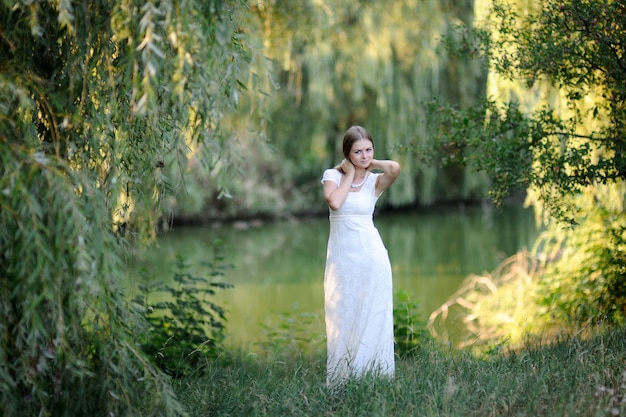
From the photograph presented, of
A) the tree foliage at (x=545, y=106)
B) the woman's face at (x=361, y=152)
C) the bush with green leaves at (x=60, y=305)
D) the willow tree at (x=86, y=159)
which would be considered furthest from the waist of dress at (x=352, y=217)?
the bush with green leaves at (x=60, y=305)

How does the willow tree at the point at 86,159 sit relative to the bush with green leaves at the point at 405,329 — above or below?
A: above

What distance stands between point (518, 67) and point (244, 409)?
121 inches

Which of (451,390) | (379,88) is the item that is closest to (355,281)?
(451,390)

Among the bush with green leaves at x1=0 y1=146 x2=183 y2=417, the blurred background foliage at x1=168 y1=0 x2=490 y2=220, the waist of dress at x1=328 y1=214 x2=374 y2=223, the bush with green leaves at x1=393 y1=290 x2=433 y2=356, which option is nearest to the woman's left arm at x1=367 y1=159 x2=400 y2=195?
the waist of dress at x1=328 y1=214 x2=374 y2=223

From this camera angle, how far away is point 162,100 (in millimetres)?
3932

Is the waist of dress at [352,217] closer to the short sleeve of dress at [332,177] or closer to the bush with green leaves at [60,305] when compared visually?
the short sleeve of dress at [332,177]

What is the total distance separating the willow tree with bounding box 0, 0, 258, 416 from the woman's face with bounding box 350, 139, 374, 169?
83 cm

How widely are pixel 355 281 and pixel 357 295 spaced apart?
0.08 meters

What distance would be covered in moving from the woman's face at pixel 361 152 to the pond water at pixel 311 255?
8.08 feet

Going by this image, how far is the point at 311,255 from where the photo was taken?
14.7m

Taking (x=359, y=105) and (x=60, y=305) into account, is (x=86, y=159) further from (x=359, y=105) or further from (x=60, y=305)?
(x=359, y=105)

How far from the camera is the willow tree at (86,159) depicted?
3.13 metres

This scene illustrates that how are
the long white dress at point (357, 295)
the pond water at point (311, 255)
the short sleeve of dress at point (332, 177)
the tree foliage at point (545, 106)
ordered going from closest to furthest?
the long white dress at point (357, 295), the short sleeve of dress at point (332, 177), the tree foliage at point (545, 106), the pond water at point (311, 255)

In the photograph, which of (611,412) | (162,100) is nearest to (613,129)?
(611,412)
